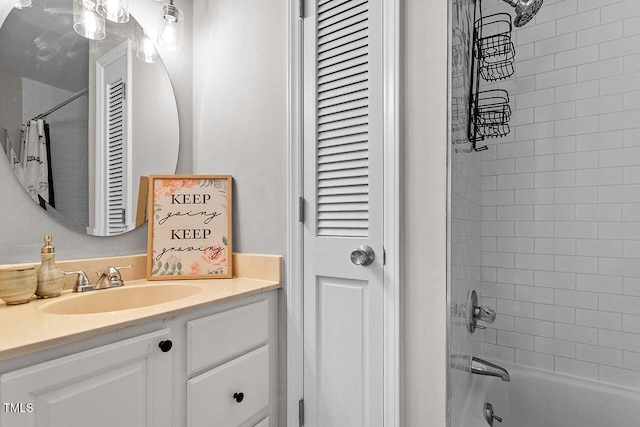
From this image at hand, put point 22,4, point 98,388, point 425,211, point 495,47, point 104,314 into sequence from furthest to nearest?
point 495,47, point 22,4, point 425,211, point 104,314, point 98,388

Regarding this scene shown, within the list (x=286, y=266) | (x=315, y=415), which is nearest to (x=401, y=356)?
(x=315, y=415)

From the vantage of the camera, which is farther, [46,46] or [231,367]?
[46,46]

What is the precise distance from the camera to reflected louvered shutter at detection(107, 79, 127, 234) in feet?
4.93

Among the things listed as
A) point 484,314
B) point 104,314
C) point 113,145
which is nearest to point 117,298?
point 104,314

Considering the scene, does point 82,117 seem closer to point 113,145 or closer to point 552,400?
point 113,145

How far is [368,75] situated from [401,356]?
3.08ft

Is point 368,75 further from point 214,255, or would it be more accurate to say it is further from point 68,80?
point 68,80

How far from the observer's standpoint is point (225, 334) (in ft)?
4.04

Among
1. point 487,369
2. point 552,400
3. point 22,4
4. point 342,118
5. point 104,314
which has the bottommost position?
point 552,400

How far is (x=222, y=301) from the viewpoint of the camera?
122 centimetres

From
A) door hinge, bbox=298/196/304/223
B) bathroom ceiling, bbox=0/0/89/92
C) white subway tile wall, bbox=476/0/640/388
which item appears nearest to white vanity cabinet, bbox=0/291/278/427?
door hinge, bbox=298/196/304/223

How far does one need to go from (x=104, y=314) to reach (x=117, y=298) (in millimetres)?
372

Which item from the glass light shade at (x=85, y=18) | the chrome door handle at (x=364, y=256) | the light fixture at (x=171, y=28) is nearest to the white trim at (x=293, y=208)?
the chrome door handle at (x=364, y=256)

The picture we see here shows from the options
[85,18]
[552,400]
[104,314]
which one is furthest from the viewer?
[552,400]
